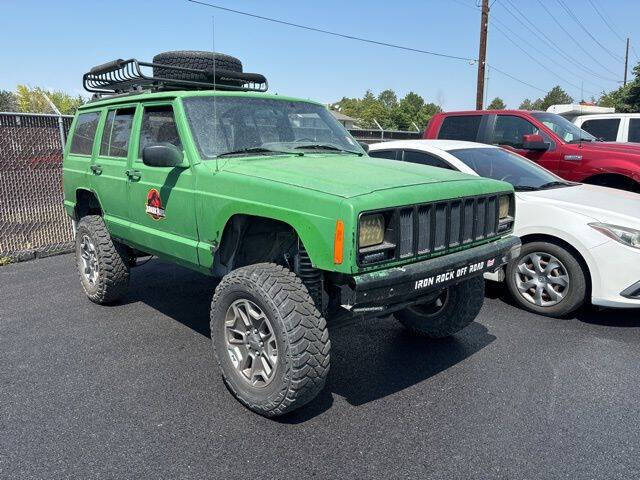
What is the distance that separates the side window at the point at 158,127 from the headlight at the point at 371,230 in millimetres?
1783

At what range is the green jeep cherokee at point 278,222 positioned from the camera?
3.02 m

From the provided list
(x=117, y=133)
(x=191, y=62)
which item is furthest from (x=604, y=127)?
(x=117, y=133)

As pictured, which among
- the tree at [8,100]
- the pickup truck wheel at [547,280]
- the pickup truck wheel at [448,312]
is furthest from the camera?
the tree at [8,100]

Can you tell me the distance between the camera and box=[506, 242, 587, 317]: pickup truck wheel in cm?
486

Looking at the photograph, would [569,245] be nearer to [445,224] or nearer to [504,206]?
[504,206]

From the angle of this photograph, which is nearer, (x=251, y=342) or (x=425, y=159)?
(x=251, y=342)

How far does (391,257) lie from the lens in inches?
120

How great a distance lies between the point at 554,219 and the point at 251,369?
128 inches

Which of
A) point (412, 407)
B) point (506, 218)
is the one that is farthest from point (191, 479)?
point (506, 218)

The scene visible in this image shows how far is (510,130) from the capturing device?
26.9 ft

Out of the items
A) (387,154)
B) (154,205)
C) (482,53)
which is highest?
(482,53)

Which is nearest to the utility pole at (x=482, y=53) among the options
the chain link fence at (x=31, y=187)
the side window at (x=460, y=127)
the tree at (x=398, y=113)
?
the side window at (x=460, y=127)

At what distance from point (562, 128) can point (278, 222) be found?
6403 millimetres

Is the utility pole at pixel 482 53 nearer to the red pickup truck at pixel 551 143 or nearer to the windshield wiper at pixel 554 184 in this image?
the red pickup truck at pixel 551 143
